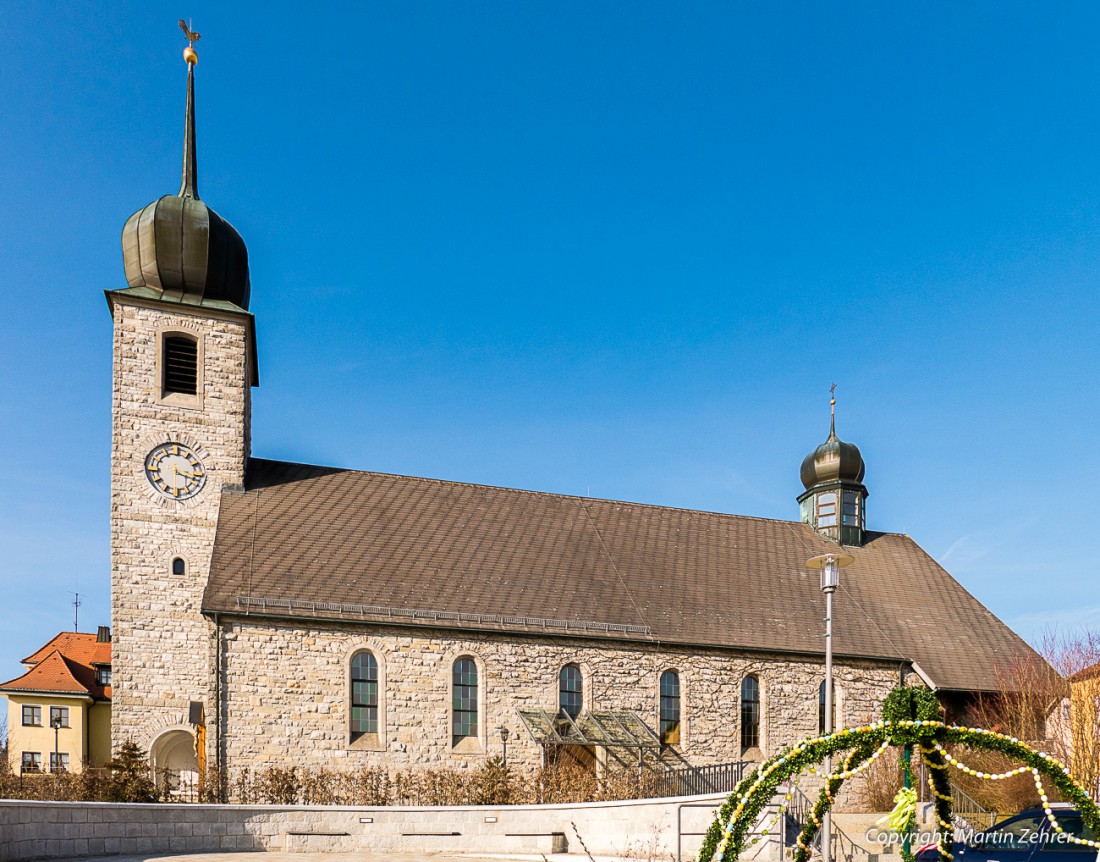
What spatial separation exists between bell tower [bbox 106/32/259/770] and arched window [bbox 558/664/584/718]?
815cm

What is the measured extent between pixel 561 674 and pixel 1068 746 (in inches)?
507

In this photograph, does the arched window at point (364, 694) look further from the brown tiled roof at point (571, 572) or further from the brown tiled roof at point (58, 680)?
the brown tiled roof at point (58, 680)

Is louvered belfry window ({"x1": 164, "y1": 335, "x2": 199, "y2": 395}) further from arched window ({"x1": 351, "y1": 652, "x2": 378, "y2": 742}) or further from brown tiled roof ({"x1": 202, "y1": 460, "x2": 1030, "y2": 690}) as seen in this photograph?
arched window ({"x1": 351, "y1": 652, "x2": 378, "y2": 742})

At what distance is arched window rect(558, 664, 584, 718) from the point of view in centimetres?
2286

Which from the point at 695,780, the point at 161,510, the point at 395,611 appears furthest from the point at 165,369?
the point at 695,780

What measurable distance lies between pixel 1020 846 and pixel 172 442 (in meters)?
20.4

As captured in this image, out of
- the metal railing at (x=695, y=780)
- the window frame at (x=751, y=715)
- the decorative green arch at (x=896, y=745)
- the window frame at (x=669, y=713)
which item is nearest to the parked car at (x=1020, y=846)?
the decorative green arch at (x=896, y=745)

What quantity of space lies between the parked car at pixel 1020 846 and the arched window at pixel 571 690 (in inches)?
466

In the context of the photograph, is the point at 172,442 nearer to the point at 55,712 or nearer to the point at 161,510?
the point at 161,510

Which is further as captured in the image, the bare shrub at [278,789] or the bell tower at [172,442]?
the bell tower at [172,442]

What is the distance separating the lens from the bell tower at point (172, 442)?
21.7m

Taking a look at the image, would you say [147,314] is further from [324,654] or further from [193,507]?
[324,654]

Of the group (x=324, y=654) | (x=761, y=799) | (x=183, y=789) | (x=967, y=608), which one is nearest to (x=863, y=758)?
(x=761, y=799)

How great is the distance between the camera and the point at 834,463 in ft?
104
